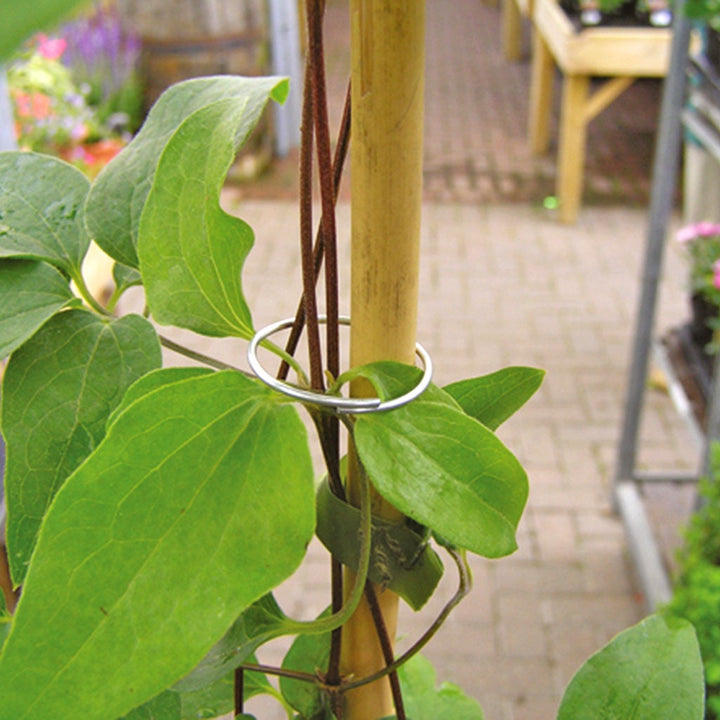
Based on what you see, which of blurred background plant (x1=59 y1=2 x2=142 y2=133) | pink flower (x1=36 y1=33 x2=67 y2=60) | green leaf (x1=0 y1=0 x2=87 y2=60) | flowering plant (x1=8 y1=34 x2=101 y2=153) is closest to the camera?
green leaf (x1=0 y1=0 x2=87 y2=60)

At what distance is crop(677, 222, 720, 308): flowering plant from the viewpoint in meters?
2.49

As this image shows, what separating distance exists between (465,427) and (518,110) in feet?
20.4

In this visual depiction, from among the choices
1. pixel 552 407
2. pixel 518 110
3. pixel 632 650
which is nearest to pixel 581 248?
pixel 552 407

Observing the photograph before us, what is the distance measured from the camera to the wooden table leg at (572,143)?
432 cm

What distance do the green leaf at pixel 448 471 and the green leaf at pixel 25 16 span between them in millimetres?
295

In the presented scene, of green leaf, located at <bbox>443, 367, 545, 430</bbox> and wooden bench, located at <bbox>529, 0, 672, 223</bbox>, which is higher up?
green leaf, located at <bbox>443, 367, 545, 430</bbox>

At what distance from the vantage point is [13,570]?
473mm

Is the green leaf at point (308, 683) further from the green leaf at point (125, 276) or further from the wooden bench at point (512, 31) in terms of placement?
the wooden bench at point (512, 31)

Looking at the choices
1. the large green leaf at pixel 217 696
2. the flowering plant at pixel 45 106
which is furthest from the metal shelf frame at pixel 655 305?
the flowering plant at pixel 45 106

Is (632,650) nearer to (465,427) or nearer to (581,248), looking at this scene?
(465,427)

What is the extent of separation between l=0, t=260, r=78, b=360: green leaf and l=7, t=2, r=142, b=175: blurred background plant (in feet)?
7.67

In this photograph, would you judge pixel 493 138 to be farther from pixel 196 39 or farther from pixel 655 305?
pixel 655 305

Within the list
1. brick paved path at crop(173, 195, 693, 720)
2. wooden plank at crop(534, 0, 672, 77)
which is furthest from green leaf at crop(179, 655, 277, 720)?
wooden plank at crop(534, 0, 672, 77)

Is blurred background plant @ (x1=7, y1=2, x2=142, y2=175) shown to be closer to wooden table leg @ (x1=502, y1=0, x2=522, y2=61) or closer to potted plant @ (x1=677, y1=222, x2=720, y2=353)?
potted plant @ (x1=677, y1=222, x2=720, y2=353)
